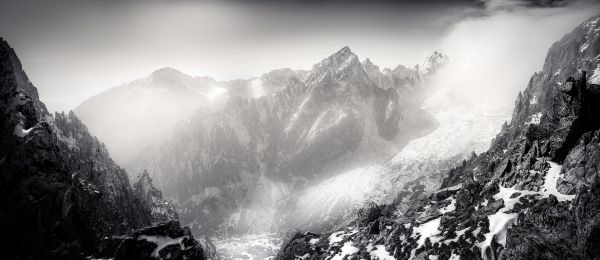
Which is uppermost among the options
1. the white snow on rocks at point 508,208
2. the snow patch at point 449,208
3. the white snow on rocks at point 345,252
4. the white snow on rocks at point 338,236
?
the white snow on rocks at point 508,208

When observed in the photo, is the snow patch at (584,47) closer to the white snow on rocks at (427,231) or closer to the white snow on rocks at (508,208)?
the white snow on rocks at (508,208)

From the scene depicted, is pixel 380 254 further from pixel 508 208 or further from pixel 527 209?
pixel 527 209

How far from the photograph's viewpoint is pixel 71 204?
8700cm

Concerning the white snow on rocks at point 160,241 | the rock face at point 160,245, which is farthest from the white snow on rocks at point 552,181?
the white snow on rocks at point 160,241

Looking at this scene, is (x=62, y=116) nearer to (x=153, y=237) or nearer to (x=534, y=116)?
(x=153, y=237)

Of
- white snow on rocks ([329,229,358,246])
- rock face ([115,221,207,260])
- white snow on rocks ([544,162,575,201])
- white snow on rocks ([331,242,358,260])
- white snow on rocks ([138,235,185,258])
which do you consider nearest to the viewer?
rock face ([115,221,207,260])

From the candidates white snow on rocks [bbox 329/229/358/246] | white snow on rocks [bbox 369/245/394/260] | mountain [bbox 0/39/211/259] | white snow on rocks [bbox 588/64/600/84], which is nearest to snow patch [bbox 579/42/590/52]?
white snow on rocks [bbox 588/64/600/84]

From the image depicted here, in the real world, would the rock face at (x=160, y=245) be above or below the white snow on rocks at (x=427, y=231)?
above

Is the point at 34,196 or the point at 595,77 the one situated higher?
the point at 34,196

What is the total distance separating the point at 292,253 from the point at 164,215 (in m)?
108

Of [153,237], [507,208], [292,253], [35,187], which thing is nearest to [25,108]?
[35,187]

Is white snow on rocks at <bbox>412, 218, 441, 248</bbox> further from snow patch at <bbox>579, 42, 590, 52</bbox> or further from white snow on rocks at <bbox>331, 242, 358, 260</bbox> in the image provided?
snow patch at <bbox>579, 42, 590, 52</bbox>

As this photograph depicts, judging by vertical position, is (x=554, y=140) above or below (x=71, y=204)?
below

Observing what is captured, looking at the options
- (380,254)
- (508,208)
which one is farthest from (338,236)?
(508,208)
